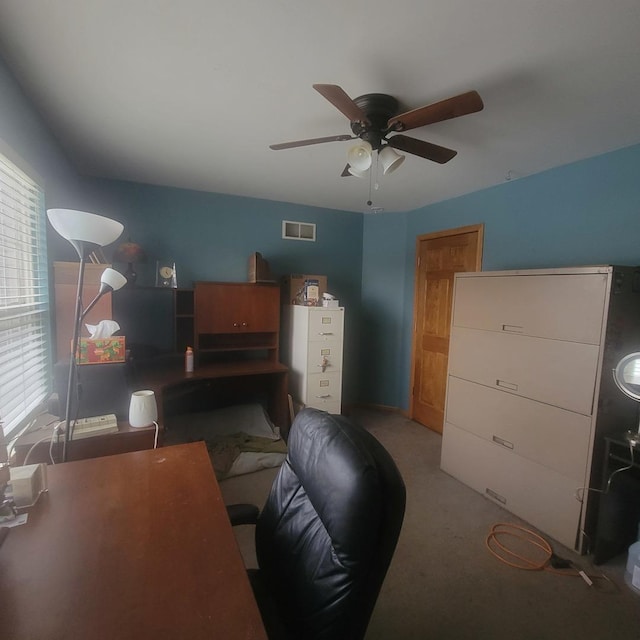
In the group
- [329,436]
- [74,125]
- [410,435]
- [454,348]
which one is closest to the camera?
[329,436]

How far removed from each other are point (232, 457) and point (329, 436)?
2004mm

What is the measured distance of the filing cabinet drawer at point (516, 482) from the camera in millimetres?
1889

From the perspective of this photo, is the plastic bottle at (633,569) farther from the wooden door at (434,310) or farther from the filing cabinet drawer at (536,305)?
the wooden door at (434,310)

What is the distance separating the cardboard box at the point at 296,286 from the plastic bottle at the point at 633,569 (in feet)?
8.65

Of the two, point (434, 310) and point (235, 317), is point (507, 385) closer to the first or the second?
point (434, 310)

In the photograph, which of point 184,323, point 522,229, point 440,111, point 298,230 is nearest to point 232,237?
point 298,230

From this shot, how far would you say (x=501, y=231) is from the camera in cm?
277

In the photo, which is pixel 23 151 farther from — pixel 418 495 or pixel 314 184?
pixel 418 495

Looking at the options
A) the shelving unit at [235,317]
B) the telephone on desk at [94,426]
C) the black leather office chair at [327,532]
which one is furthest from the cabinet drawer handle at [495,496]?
the telephone on desk at [94,426]

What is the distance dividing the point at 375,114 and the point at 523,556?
8.02 feet

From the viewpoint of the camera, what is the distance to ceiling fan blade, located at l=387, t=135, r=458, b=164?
1.69 m

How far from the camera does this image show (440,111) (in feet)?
4.62

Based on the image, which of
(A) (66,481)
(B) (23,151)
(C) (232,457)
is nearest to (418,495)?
(C) (232,457)

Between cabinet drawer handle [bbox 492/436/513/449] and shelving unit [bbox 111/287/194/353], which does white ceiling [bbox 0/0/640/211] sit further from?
cabinet drawer handle [bbox 492/436/513/449]
